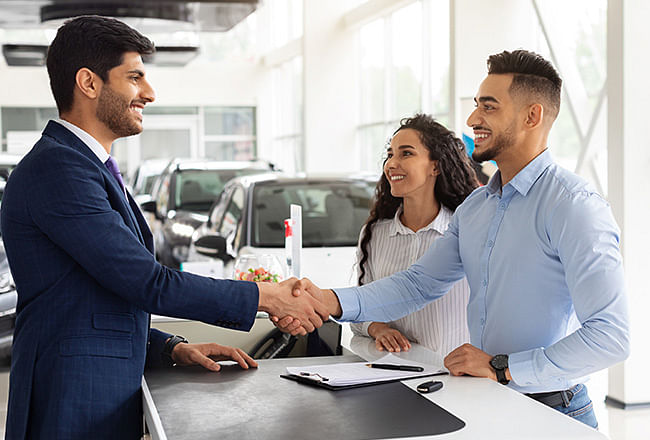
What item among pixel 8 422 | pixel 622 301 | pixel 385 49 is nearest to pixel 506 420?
pixel 622 301

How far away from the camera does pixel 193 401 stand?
2.13m

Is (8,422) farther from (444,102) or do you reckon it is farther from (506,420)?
(444,102)

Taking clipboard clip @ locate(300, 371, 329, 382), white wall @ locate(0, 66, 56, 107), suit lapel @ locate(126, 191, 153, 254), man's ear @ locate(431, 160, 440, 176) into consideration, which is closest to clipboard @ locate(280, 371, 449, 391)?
→ clipboard clip @ locate(300, 371, 329, 382)

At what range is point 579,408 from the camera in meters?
2.41

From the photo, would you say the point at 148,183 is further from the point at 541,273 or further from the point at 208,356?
the point at 541,273

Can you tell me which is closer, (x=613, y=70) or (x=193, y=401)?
(x=193, y=401)

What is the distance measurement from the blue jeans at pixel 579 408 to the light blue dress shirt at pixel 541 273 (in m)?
0.05

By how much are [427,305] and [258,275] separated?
81 cm

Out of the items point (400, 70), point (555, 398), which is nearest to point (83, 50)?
point (555, 398)

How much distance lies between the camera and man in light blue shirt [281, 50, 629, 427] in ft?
7.05

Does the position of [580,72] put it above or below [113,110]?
above

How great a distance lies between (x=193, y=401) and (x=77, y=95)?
0.90m

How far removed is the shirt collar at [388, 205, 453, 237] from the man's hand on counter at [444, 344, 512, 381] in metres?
0.89

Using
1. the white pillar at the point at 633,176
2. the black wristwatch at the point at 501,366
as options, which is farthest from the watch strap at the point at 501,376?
the white pillar at the point at 633,176
